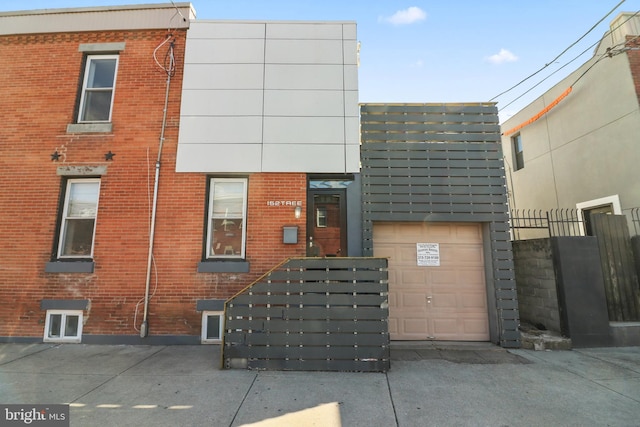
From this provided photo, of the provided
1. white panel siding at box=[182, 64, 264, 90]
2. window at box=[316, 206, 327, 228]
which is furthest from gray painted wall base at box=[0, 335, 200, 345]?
white panel siding at box=[182, 64, 264, 90]

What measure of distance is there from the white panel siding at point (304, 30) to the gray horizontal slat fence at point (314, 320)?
5416 mm

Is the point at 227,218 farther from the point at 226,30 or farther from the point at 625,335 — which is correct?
the point at 625,335

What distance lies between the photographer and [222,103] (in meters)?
6.95

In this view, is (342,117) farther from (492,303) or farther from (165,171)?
(492,303)

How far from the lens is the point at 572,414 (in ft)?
12.0

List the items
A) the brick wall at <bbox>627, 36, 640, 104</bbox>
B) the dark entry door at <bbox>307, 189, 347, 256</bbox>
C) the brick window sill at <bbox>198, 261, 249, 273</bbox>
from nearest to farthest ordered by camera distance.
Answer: the brick window sill at <bbox>198, 261, 249, 273</bbox>
the dark entry door at <bbox>307, 189, 347, 256</bbox>
the brick wall at <bbox>627, 36, 640, 104</bbox>

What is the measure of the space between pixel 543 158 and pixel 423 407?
41.1ft

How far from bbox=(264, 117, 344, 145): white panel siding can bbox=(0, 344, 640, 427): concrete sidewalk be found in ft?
15.0

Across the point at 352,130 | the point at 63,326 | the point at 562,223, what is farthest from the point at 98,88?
the point at 562,223

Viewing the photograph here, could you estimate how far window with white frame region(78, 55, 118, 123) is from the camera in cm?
723

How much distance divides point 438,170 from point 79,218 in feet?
26.5

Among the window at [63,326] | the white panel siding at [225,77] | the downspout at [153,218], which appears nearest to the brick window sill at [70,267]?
the window at [63,326]

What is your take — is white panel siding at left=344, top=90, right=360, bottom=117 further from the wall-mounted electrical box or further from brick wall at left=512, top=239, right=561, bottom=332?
brick wall at left=512, top=239, right=561, bottom=332

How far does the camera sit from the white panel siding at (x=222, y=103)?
691 cm
